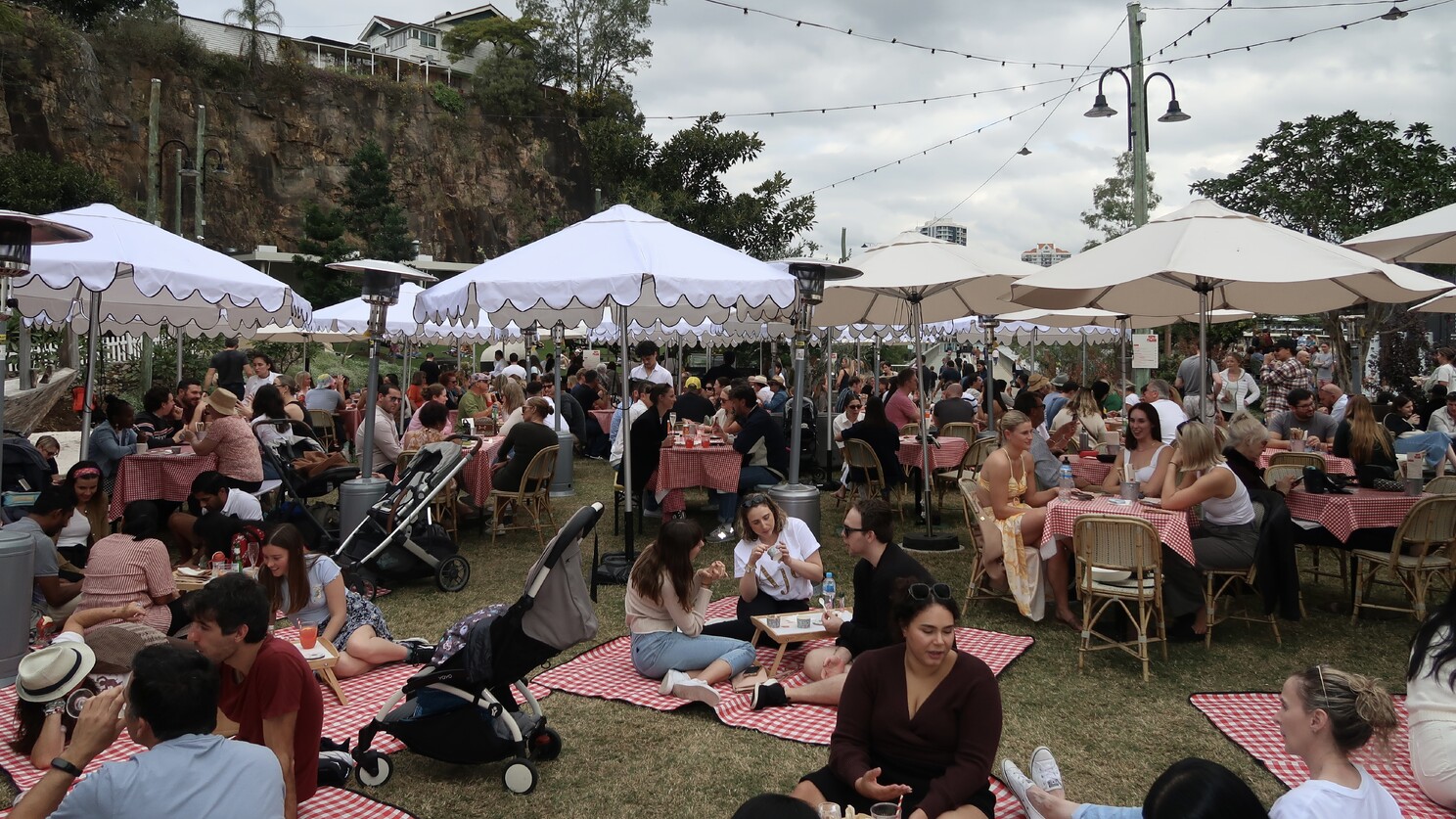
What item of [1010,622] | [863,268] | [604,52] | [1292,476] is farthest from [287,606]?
[604,52]

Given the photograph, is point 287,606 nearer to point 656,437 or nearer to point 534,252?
point 534,252

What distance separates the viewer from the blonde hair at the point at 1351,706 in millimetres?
2609

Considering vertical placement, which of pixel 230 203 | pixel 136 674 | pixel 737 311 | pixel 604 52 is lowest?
pixel 136 674

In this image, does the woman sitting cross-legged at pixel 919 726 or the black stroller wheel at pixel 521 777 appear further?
the black stroller wheel at pixel 521 777

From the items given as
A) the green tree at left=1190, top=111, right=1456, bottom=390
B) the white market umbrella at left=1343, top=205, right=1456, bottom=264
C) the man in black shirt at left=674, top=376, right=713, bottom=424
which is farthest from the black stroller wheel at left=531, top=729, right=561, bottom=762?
the green tree at left=1190, top=111, right=1456, bottom=390

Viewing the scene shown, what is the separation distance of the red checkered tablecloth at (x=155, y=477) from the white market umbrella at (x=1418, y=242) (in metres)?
9.49

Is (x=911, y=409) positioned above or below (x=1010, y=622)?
above

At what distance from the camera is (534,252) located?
7.67m

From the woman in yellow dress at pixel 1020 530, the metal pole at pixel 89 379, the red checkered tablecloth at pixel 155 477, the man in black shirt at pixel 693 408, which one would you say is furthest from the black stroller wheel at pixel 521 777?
the man in black shirt at pixel 693 408

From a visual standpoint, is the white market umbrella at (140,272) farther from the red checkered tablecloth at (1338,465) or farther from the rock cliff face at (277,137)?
the rock cliff face at (277,137)

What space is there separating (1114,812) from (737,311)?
5718 millimetres

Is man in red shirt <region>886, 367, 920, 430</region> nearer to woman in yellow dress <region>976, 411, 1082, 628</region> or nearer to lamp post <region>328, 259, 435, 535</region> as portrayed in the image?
woman in yellow dress <region>976, 411, 1082, 628</region>

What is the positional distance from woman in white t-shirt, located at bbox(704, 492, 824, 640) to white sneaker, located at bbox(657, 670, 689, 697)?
0.50 m

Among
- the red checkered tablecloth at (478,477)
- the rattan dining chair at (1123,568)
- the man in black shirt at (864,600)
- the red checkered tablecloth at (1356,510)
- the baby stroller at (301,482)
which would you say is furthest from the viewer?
the red checkered tablecloth at (478,477)
